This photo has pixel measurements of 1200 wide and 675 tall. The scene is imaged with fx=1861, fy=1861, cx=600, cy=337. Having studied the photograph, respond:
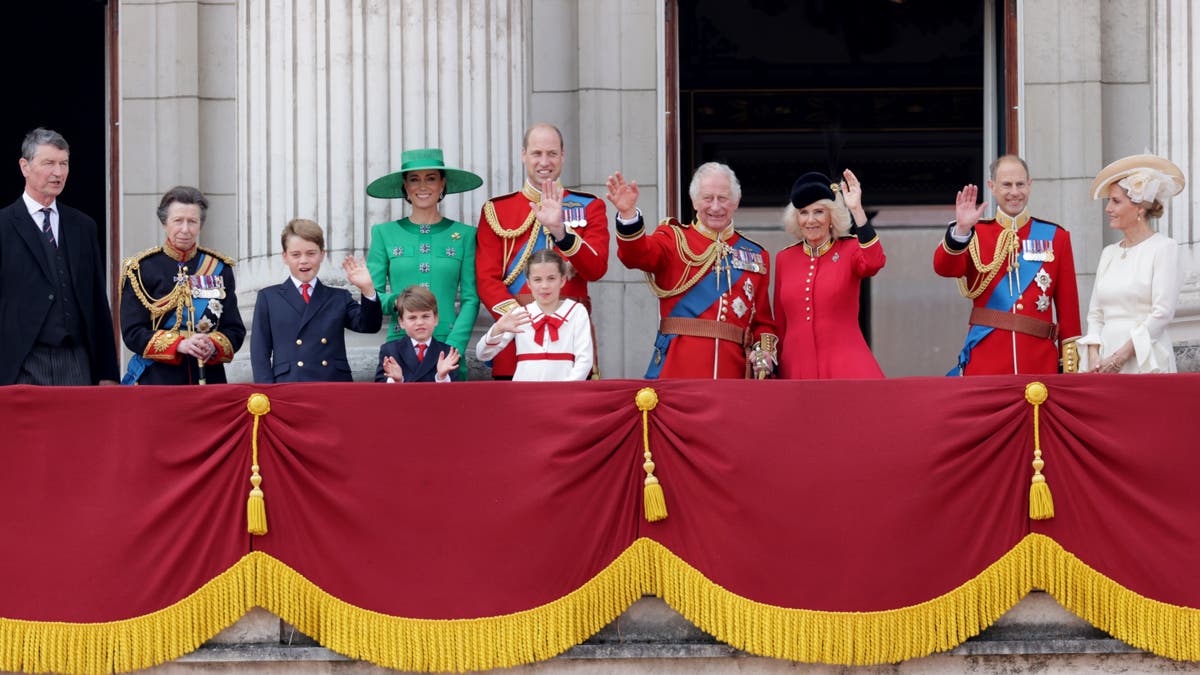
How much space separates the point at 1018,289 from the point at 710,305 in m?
1.38

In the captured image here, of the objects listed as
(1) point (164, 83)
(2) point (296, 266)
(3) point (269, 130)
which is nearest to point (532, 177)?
(2) point (296, 266)

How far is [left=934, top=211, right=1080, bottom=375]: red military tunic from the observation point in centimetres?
823

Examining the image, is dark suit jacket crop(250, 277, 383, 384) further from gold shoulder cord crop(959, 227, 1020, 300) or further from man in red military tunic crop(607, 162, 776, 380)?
gold shoulder cord crop(959, 227, 1020, 300)

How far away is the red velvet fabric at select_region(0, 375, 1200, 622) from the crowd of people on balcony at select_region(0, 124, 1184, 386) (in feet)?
2.35

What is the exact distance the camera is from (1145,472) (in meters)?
6.86

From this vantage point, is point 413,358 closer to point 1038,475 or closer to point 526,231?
point 526,231

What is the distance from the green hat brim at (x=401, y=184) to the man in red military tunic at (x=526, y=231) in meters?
0.36

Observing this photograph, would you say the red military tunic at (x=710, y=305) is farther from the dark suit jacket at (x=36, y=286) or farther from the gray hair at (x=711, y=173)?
the dark suit jacket at (x=36, y=286)

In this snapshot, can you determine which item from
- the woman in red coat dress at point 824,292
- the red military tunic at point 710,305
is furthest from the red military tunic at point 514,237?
the woman in red coat dress at point 824,292

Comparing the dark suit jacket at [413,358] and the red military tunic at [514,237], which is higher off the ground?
the red military tunic at [514,237]

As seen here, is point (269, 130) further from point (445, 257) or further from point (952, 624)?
point (952, 624)

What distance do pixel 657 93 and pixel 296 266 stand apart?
130 inches

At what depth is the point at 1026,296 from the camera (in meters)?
8.25

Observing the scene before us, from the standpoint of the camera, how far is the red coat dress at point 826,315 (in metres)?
7.95
